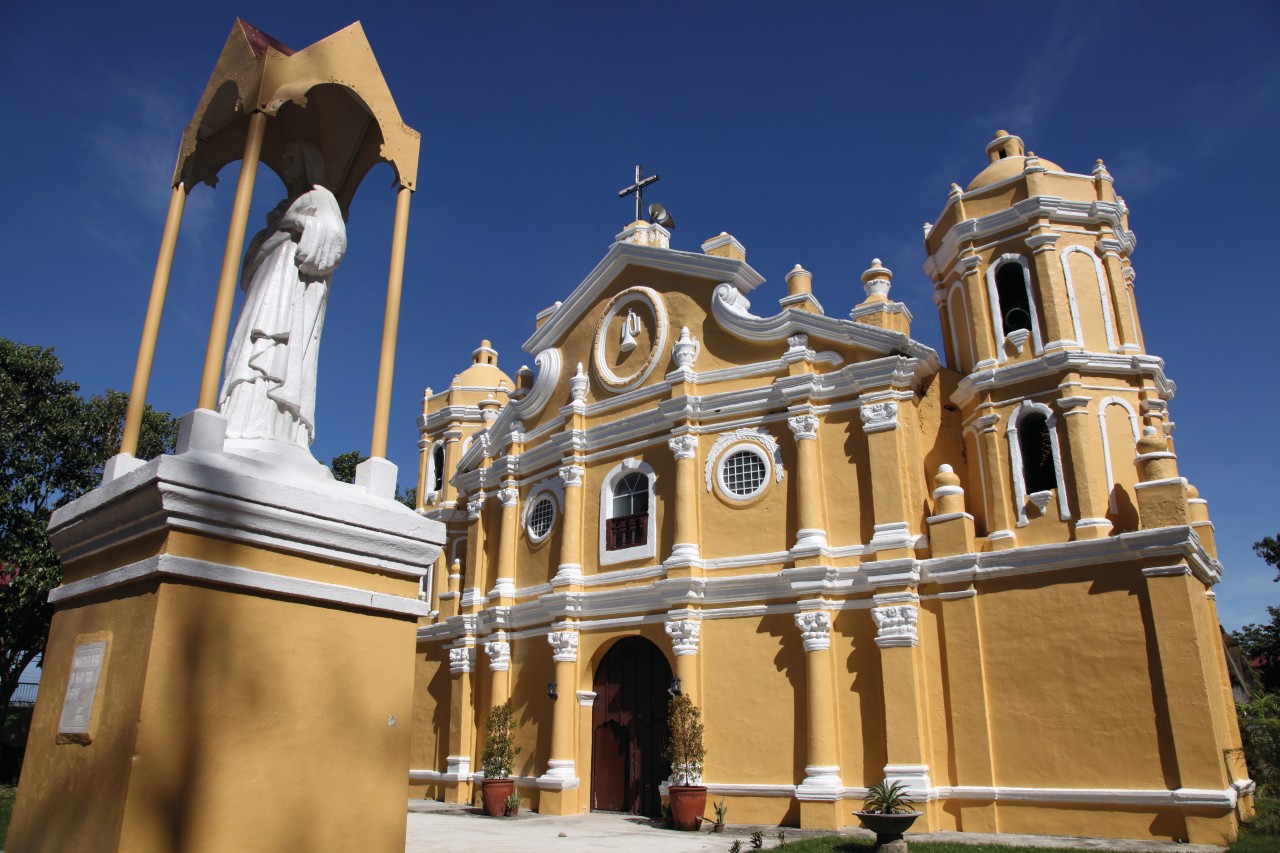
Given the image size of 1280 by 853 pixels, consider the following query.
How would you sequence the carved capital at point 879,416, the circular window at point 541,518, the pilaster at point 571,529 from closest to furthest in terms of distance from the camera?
the carved capital at point 879,416, the pilaster at point 571,529, the circular window at point 541,518

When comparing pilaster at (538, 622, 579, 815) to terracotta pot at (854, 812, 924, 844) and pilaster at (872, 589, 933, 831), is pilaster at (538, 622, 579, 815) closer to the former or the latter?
pilaster at (872, 589, 933, 831)

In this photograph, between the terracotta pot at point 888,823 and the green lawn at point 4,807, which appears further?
the terracotta pot at point 888,823

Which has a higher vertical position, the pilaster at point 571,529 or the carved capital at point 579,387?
the carved capital at point 579,387

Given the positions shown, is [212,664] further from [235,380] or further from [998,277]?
[998,277]

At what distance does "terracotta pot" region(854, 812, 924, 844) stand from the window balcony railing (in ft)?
21.8

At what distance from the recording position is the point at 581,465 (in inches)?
695

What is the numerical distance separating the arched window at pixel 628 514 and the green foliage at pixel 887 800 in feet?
19.2

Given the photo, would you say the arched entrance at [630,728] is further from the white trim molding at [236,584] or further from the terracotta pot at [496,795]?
the white trim molding at [236,584]

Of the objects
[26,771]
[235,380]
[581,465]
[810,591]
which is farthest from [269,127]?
[581,465]

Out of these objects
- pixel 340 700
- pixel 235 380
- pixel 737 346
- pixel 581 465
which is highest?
pixel 737 346

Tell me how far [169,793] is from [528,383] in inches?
675

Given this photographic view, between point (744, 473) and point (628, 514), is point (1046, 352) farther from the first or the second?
point (628, 514)

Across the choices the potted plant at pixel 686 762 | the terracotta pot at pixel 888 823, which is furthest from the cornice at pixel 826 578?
the terracotta pot at pixel 888 823

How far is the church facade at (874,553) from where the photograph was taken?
12.4 metres
